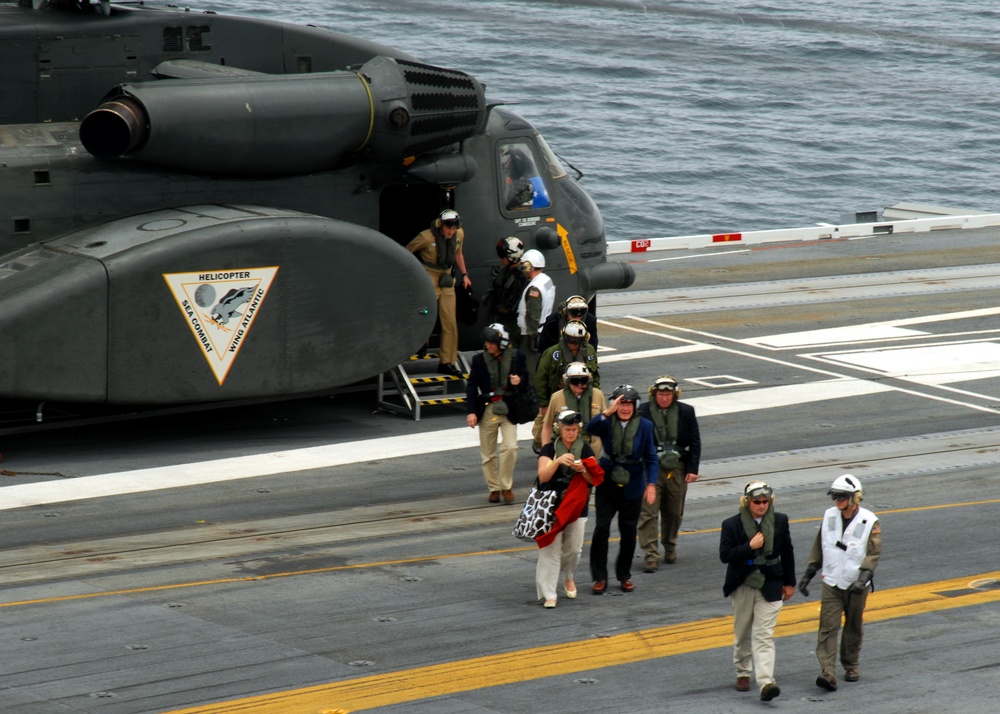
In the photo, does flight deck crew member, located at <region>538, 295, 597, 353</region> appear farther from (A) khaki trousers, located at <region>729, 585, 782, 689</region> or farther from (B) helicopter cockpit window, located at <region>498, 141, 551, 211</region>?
(A) khaki trousers, located at <region>729, 585, 782, 689</region>

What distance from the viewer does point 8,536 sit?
1416 centimetres

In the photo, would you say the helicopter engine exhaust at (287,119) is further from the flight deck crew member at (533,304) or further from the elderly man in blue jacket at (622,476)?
the elderly man in blue jacket at (622,476)

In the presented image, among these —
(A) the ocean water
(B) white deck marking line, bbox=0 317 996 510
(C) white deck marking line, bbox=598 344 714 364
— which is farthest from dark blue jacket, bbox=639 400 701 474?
(A) the ocean water

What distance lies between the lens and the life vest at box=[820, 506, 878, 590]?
1097 cm

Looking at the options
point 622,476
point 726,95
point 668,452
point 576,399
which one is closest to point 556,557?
point 622,476

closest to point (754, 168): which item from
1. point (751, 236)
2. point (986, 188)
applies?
point (986, 188)

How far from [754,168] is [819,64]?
21604 millimetres

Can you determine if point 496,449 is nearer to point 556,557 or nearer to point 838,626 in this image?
point 556,557

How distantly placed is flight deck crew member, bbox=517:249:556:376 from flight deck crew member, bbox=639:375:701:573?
4.41m

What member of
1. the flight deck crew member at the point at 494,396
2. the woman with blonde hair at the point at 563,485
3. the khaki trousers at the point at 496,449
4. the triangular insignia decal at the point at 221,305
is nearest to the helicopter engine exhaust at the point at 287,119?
the triangular insignia decal at the point at 221,305

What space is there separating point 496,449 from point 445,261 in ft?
11.7

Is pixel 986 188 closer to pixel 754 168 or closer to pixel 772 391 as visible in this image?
pixel 754 168

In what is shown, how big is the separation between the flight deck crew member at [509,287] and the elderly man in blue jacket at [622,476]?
18.3ft

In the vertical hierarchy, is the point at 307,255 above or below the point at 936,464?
above
